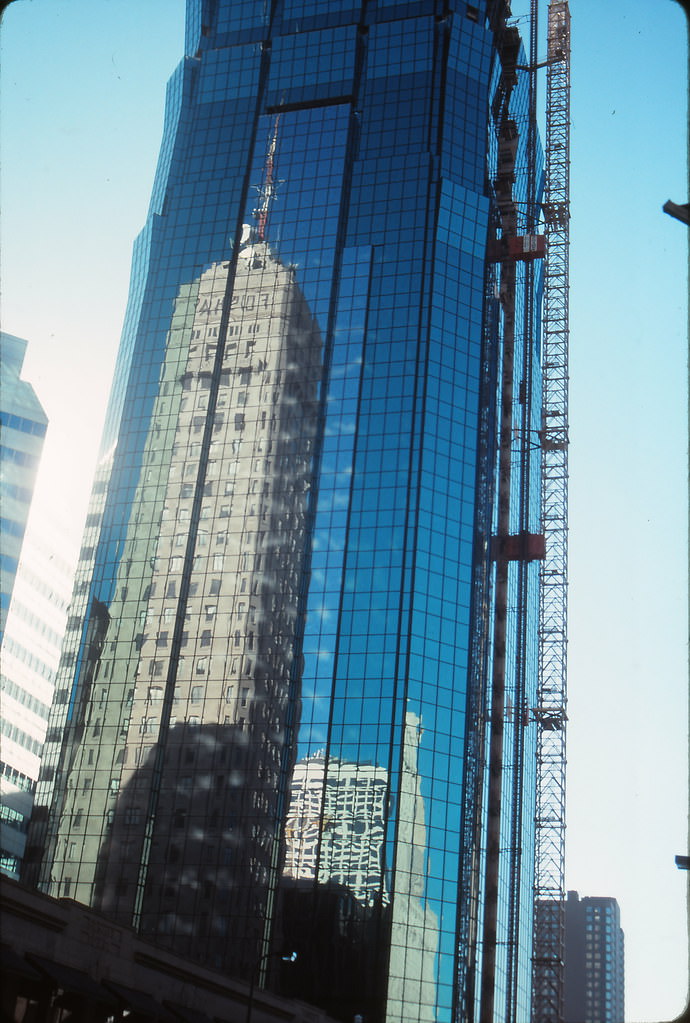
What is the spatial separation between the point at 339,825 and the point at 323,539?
95.1 ft

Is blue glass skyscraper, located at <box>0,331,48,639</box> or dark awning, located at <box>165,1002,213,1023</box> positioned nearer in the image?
dark awning, located at <box>165,1002,213,1023</box>

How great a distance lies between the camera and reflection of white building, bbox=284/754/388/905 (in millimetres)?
107000

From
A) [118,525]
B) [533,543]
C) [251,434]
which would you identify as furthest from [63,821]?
[533,543]

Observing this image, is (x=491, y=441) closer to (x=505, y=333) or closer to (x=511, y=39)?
(x=505, y=333)

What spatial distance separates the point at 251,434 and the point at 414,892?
50.8m

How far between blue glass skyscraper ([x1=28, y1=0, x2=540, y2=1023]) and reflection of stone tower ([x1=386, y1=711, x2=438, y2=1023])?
0.26 metres

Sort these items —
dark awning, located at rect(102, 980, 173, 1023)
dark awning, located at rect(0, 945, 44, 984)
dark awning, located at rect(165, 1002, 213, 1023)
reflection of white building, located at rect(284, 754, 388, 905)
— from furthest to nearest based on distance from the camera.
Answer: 1. reflection of white building, located at rect(284, 754, 388, 905)
2. dark awning, located at rect(165, 1002, 213, 1023)
3. dark awning, located at rect(102, 980, 173, 1023)
4. dark awning, located at rect(0, 945, 44, 984)

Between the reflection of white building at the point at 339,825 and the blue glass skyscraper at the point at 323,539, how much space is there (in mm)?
273

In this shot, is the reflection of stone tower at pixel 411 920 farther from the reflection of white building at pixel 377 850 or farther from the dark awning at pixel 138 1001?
the dark awning at pixel 138 1001

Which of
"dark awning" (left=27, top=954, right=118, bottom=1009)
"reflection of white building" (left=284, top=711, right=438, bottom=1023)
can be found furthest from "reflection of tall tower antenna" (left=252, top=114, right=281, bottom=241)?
"dark awning" (left=27, top=954, right=118, bottom=1009)

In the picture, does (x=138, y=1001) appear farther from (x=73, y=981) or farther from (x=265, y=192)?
(x=265, y=192)

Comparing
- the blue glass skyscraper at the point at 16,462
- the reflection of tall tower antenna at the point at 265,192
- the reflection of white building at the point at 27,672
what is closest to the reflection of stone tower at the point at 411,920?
the reflection of white building at the point at 27,672

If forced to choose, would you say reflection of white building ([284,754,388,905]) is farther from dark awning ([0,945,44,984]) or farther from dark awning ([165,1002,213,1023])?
dark awning ([0,945,44,984])

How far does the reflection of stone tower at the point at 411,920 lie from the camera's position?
103m
